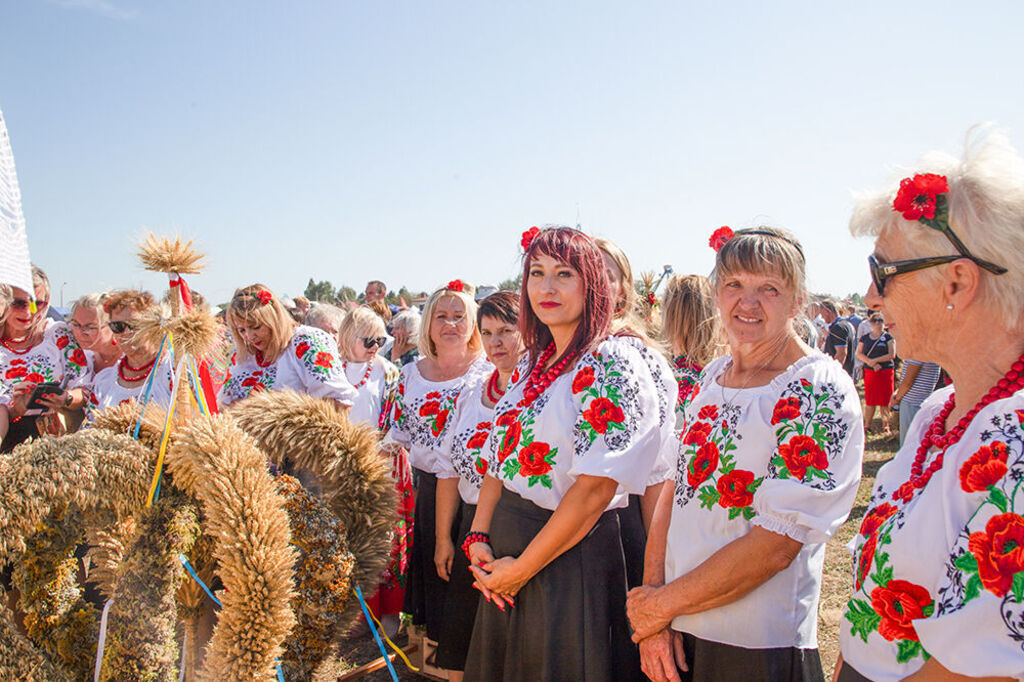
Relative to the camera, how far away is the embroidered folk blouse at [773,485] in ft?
5.25

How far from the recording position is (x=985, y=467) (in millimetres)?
1053

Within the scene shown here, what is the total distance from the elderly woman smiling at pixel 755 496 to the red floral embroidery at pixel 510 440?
496mm

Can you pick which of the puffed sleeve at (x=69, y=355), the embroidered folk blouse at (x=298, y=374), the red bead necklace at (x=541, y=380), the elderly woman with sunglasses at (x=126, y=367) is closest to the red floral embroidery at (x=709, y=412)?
the red bead necklace at (x=541, y=380)

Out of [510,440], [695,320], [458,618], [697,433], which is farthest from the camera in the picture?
[695,320]

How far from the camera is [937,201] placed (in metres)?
1.24

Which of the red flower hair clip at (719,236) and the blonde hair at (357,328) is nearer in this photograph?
the red flower hair clip at (719,236)

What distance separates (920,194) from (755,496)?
0.79 metres

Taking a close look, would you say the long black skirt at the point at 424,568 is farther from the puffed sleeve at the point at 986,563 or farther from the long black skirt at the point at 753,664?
the puffed sleeve at the point at 986,563

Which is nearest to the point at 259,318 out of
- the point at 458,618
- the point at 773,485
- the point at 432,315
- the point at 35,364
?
the point at 432,315

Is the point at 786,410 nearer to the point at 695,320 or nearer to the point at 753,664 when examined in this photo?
the point at 753,664

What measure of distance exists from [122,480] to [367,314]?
11.7 feet

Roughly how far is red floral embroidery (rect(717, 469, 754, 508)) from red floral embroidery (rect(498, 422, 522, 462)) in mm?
629

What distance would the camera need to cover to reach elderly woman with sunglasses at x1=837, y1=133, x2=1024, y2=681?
1001mm

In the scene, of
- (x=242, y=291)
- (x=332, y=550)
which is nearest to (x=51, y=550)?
(x=332, y=550)
